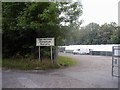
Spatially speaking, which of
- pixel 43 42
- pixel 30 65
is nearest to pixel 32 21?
pixel 43 42

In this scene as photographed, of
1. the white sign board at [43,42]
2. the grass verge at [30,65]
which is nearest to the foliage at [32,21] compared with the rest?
the white sign board at [43,42]

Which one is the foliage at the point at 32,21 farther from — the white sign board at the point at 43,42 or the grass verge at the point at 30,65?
the grass verge at the point at 30,65

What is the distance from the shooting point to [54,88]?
9.46 metres

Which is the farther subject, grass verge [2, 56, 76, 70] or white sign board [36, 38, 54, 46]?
white sign board [36, 38, 54, 46]

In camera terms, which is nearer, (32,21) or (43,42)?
(32,21)

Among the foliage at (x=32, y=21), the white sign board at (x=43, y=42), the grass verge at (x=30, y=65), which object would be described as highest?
the foliage at (x=32, y=21)

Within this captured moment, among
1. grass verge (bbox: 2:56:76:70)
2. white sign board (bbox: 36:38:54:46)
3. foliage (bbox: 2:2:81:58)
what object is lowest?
grass verge (bbox: 2:56:76:70)

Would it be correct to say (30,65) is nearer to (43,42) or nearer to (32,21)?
(43,42)

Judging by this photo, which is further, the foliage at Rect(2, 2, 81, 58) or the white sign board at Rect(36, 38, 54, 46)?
the white sign board at Rect(36, 38, 54, 46)

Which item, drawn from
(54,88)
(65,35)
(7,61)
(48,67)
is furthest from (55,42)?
(54,88)

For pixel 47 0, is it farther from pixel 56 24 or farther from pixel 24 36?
pixel 24 36

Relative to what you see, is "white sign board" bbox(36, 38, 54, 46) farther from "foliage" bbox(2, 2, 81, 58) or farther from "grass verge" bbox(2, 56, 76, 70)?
"grass verge" bbox(2, 56, 76, 70)

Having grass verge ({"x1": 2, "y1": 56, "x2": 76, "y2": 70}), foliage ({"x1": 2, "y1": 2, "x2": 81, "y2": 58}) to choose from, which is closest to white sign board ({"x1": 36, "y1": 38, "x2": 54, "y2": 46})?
foliage ({"x1": 2, "y1": 2, "x2": 81, "y2": 58})

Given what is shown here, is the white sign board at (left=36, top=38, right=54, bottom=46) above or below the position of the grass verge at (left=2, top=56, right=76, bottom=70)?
above
